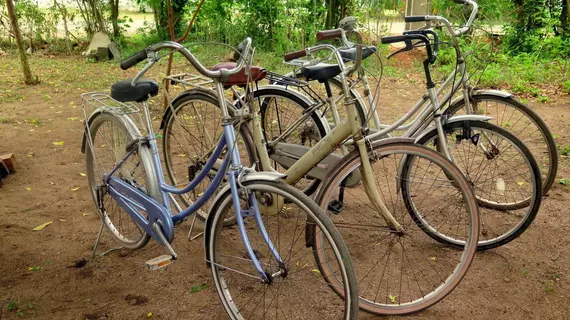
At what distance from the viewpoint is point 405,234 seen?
101 inches

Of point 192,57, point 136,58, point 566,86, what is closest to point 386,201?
point 192,57

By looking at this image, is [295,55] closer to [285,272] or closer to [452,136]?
[452,136]

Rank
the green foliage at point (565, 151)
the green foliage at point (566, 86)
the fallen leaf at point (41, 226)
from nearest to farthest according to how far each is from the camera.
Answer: the fallen leaf at point (41, 226), the green foliage at point (565, 151), the green foliage at point (566, 86)

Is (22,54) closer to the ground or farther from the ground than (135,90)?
closer to the ground

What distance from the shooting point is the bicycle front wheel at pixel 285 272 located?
210 cm

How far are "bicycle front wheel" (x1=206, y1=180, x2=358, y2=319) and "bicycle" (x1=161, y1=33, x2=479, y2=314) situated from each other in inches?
5.1

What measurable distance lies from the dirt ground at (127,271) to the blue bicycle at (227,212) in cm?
20

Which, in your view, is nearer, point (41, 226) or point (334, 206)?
point (334, 206)

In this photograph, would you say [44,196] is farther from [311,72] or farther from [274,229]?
[311,72]

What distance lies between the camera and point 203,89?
10.3ft

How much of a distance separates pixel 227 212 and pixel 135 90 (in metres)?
0.89

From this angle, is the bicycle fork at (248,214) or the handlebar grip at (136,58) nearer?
the bicycle fork at (248,214)

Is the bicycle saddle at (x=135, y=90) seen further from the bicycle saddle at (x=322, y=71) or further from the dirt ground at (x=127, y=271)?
the dirt ground at (x=127, y=271)

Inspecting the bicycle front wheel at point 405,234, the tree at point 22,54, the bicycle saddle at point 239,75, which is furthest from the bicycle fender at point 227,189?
the tree at point 22,54
